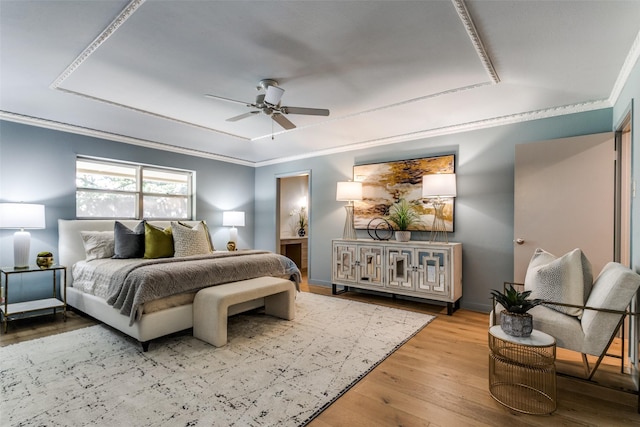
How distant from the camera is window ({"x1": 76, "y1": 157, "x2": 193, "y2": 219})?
443cm

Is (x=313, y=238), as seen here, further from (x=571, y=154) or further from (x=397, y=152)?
(x=571, y=154)

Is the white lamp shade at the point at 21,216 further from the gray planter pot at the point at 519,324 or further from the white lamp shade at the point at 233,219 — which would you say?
the gray planter pot at the point at 519,324

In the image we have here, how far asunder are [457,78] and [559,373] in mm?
2533

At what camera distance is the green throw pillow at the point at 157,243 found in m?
3.91

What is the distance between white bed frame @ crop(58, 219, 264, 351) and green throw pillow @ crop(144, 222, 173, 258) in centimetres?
76

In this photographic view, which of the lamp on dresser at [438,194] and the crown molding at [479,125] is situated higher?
the crown molding at [479,125]

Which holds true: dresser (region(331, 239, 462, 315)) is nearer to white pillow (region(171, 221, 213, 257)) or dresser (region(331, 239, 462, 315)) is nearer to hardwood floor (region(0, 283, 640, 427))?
hardwood floor (region(0, 283, 640, 427))

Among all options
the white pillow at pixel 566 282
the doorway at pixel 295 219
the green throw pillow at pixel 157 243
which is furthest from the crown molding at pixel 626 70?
the doorway at pixel 295 219

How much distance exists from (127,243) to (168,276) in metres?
1.45

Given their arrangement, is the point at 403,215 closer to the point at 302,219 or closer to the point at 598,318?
the point at 598,318

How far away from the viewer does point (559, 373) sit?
2330 mm

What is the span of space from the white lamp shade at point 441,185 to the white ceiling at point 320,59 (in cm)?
71

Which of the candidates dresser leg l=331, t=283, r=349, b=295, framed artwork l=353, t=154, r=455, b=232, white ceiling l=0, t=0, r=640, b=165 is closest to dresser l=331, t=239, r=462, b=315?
dresser leg l=331, t=283, r=349, b=295

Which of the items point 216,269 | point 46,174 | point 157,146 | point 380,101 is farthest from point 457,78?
point 46,174
